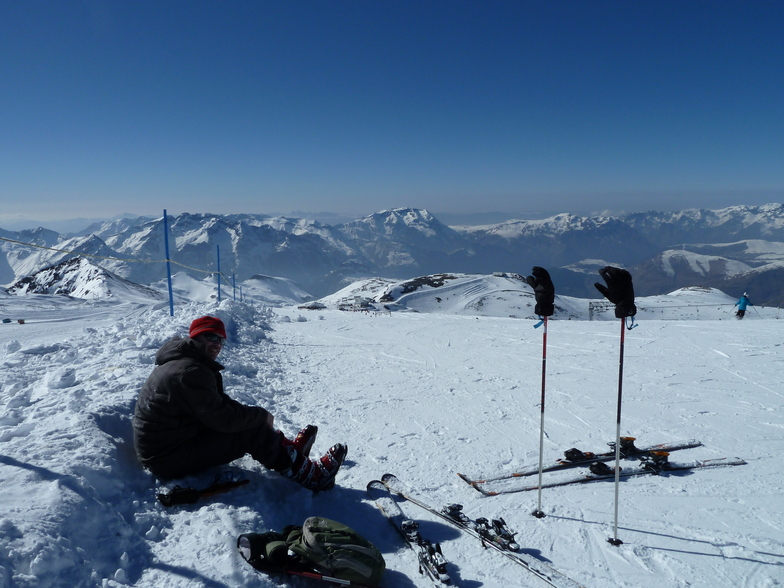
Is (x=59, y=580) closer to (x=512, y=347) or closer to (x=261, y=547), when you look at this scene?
(x=261, y=547)

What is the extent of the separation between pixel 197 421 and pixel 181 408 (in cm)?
33

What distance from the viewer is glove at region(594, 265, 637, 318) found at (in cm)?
402

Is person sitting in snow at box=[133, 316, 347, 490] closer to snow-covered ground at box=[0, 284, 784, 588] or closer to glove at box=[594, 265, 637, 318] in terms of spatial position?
snow-covered ground at box=[0, 284, 784, 588]

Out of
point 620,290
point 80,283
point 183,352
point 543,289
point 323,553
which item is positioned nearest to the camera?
point 323,553

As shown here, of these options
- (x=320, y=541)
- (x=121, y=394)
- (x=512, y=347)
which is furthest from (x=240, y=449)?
(x=512, y=347)

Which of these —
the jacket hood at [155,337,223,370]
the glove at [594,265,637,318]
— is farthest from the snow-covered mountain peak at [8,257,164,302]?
the glove at [594,265,637,318]

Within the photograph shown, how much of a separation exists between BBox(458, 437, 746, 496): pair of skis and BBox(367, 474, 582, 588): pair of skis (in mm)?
816

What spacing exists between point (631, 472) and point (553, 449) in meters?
1.15

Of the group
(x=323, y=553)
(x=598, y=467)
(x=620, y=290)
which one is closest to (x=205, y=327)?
(x=323, y=553)

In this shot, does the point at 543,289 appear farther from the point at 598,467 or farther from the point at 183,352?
the point at 183,352

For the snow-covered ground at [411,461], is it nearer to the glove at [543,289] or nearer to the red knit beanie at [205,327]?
the red knit beanie at [205,327]

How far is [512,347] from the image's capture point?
1466cm

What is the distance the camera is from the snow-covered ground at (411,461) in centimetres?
344

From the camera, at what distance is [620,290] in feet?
13.4
